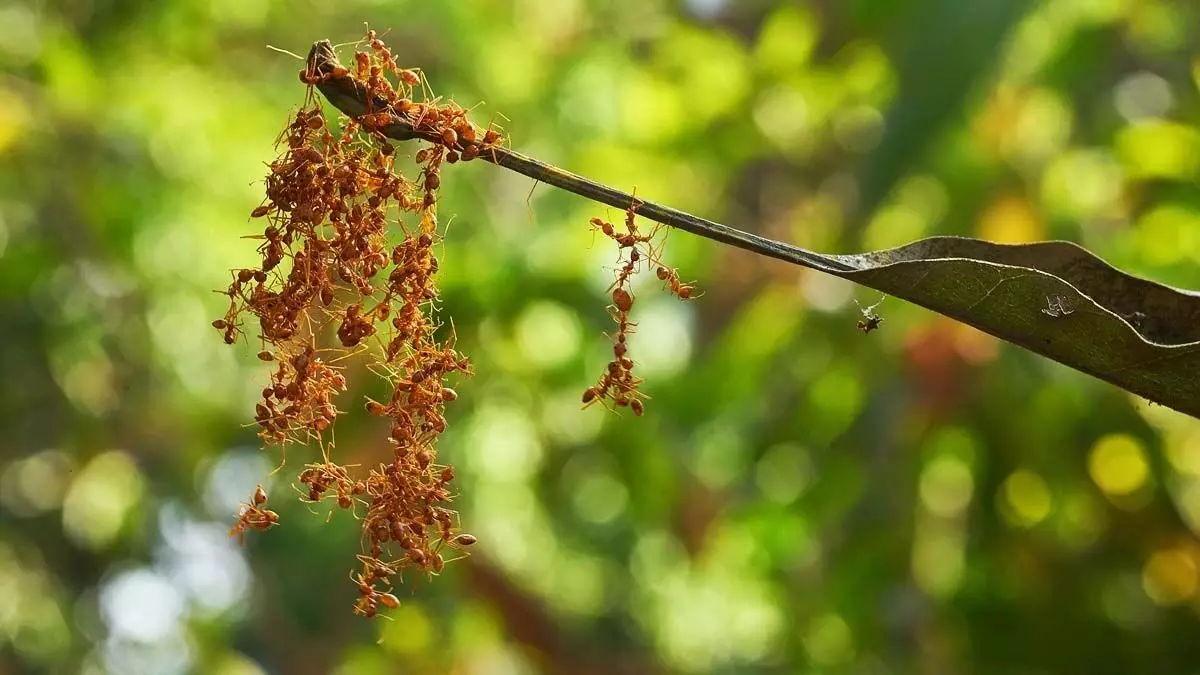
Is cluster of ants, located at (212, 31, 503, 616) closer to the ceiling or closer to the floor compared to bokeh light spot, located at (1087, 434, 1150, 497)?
closer to the floor

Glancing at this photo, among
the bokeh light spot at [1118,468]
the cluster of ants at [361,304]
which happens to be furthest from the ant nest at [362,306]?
the bokeh light spot at [1118,468]

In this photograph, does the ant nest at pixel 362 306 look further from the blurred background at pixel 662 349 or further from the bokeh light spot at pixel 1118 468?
the bokeh light spot at pixel 1118 468

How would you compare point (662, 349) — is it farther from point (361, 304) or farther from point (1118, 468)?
point (361, 304)

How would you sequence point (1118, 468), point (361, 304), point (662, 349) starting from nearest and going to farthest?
point (361, 304) → point (1118, 468) → point (662, 349)

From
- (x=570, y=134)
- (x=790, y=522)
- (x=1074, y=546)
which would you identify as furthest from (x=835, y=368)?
(x=570, y=134)

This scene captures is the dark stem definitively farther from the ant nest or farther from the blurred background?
the blurred background

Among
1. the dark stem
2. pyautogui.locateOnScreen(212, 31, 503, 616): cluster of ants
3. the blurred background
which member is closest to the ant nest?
pyautogui.locateOnScreen(212, 31, 503, 616): cluster of ants

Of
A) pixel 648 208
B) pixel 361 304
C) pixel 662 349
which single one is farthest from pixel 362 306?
pixel 662 349

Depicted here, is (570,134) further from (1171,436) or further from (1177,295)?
(1177,295)
